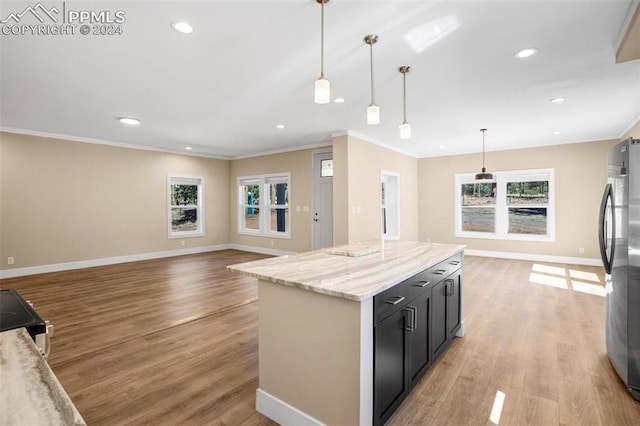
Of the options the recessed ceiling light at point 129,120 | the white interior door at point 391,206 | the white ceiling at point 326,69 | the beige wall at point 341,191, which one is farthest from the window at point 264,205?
the recessed ceiling light at point 129,120

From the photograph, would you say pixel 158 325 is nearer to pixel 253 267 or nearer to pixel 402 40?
pixel 253 267

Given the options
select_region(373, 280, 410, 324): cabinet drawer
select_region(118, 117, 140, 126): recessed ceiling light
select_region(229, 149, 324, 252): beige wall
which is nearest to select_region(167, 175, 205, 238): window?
select_region(229, 149, 324, 252): beige wall

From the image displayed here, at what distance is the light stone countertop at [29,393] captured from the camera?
1.97 feet

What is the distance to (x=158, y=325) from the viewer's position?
3295 mm

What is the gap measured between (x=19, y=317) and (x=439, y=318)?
8.30 feet

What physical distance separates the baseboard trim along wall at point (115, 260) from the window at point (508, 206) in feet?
15.4

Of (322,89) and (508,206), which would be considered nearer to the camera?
(322,89)

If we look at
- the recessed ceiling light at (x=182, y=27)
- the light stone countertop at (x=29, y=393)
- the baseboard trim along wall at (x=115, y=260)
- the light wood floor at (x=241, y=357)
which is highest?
the recessed ceiling light at (x=182, y=27)

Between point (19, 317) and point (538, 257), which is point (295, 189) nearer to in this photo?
point (538, 257)

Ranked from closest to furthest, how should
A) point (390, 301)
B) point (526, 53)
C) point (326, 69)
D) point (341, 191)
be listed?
1. point (390, 301)
2. point (526, 53)
3. point (326, 69)
4. point (341, 191)

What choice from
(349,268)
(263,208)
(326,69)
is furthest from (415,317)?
(263,208)

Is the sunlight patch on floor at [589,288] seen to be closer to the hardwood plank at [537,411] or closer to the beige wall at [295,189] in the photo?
the hardwood plank at [537,411]

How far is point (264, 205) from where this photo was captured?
8.01m

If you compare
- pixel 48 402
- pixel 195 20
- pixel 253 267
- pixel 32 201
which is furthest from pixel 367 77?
pixel 32 201
